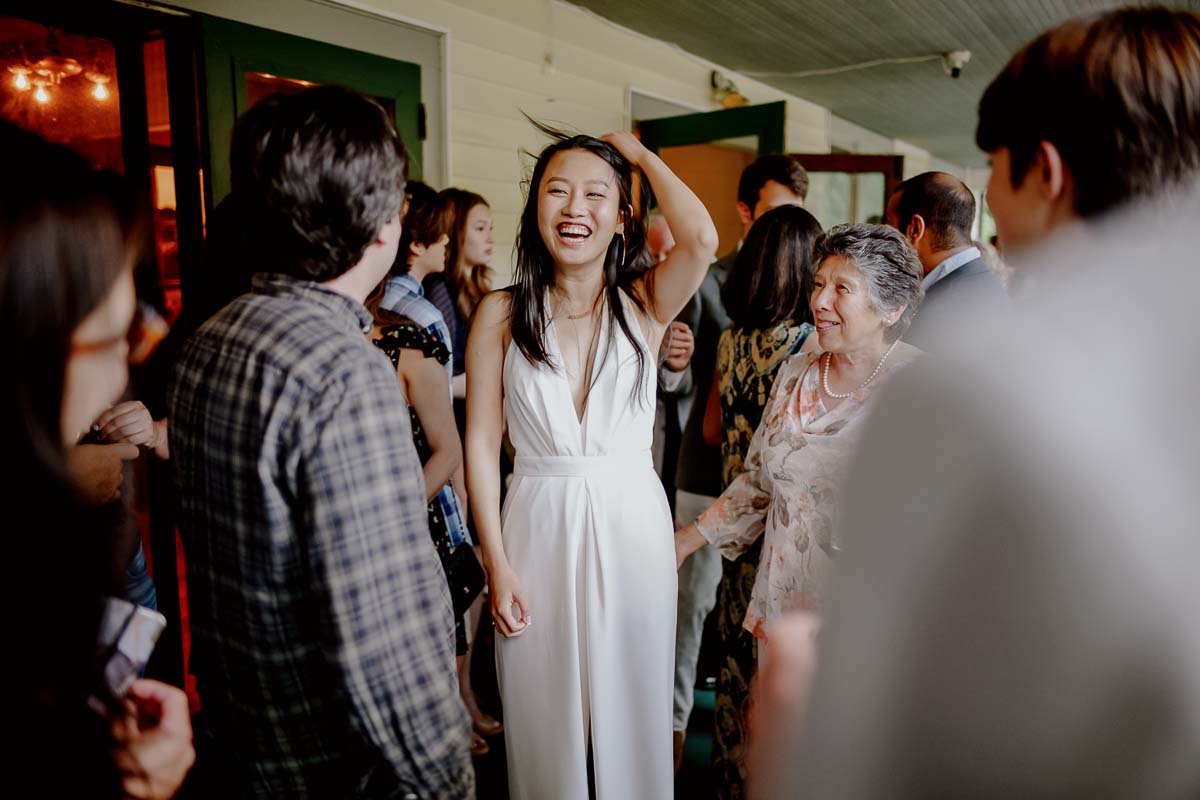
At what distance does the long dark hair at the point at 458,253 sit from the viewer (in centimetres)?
315

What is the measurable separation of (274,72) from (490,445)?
2115 millimetres

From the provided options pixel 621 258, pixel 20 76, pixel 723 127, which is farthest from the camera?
pixel 723 127

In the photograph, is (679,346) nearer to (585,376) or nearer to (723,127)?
(585,376)

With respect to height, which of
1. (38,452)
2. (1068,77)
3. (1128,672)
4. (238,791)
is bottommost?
(238,791)

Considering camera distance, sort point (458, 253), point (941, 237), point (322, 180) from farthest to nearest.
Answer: point (458, 253) → point (941, 237) → point (322, 180)

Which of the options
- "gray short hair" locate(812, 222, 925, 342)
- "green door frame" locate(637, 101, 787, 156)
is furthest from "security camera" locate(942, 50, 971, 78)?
"gray short hair" locate(812, 222, 925, 342)

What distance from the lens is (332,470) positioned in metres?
0.87

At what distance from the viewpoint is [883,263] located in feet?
5.45

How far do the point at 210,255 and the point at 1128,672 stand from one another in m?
1.34

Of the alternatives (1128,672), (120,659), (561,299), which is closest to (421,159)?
(561,299)

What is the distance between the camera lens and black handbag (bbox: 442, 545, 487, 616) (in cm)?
182

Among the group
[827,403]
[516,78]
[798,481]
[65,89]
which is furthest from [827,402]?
[516,78]

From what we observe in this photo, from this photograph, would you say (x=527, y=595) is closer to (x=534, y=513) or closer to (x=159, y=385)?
(x=534, y=513)

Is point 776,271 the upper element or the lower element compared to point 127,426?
upper
